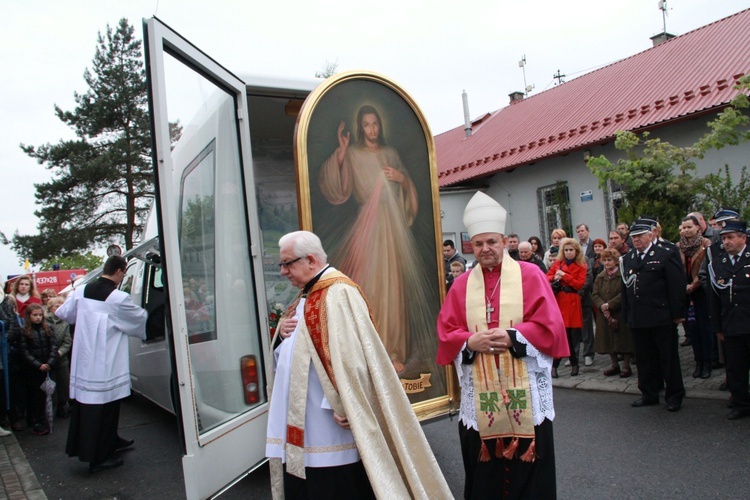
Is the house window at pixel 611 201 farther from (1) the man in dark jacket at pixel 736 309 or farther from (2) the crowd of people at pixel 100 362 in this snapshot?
(2) the crowd of people at pixel 100 362

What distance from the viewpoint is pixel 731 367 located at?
5645 millimetres

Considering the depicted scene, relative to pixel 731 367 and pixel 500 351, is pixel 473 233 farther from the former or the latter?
pixel 731 367

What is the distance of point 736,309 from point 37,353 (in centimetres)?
761

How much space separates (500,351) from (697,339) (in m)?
5.02

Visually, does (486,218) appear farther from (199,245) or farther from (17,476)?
(17,476)

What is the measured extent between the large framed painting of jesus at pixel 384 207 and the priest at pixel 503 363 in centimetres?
121

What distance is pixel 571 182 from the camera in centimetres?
1653

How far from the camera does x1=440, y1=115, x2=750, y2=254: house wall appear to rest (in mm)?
13031

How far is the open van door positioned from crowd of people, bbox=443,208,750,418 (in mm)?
3807

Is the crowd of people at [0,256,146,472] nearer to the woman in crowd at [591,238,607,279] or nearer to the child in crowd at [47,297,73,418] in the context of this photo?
the child in crowd at [47,297,73,418]

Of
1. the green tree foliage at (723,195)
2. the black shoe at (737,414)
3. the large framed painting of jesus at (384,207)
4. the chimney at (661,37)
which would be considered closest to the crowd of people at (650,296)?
the black shoe at (737,414)

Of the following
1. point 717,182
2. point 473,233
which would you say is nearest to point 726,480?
point 473,233

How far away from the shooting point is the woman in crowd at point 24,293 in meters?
8.66

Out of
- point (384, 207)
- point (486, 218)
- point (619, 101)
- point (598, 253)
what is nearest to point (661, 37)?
point (619, 101)
